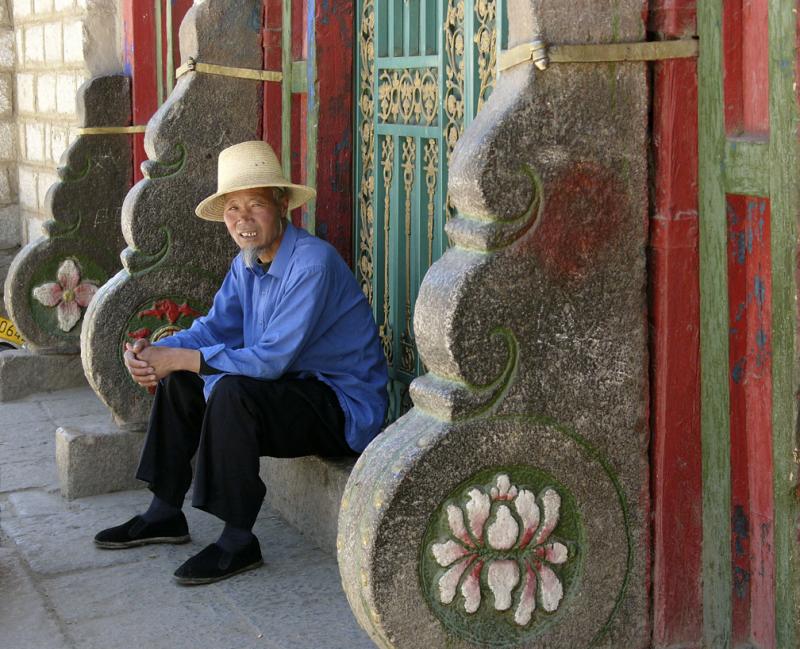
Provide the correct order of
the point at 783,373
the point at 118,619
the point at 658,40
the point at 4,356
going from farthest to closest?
the point at 4,356 < the point at 118,619 < the point at 658,40 < the point at 783,373

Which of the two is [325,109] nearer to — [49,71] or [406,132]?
[406,132]

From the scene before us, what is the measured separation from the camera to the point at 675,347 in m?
2.94

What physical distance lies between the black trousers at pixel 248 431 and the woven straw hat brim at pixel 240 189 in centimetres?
58

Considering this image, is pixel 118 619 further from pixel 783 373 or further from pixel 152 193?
pixel 783 373

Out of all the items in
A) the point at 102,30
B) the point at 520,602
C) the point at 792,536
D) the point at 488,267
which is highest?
the point at 102,30

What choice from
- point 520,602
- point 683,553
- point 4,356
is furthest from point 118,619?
point 4,356

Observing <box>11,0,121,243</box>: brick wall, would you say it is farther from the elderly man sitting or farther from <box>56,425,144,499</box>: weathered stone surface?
the elderly man sitting

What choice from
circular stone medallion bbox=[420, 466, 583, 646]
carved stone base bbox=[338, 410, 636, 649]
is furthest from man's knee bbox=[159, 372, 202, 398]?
circular stone medallion bbox=[420, 466, 583, 646]

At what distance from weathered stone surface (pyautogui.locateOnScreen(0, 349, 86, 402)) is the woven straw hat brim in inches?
104

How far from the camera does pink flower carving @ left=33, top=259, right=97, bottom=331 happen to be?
22.0 feet

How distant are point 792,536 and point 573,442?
0.51 metres

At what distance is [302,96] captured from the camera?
16.5ft

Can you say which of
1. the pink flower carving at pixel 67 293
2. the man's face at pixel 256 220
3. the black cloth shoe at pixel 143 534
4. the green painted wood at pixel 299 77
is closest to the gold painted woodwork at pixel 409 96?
the green painted wood at pixel 299 77

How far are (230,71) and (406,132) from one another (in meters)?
0.99
